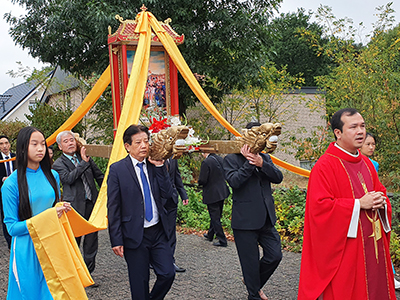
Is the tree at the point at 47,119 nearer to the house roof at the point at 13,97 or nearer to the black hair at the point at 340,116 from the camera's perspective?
the black hair at the point at 340,116

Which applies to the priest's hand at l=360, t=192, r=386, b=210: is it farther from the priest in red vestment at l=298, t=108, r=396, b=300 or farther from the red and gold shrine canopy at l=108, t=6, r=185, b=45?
the red and gold shrine canopy at l=108, t=6, r=185, b=45

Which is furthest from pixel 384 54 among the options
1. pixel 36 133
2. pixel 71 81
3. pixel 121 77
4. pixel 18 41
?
pixel 71 81

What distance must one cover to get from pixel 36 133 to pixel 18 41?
486 inches

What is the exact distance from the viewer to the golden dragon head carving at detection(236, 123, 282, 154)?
452 cm

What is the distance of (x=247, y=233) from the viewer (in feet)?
16.3

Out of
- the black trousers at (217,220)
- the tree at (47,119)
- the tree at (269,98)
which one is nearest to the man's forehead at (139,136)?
the black trousers at (217,220)

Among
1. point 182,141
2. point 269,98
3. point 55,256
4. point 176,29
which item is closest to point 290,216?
point 182,141

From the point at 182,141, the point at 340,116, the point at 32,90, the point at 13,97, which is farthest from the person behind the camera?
the point at 13,97

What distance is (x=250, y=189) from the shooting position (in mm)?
5035

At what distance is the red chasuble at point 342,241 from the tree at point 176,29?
9.68 meters

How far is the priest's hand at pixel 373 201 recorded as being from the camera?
3.48 m

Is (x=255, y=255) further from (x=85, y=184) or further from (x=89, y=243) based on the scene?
(x=85, y=184)

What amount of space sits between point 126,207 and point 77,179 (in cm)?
200

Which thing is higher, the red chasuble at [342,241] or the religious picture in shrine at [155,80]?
the religious picture in shrine at [155,80]
